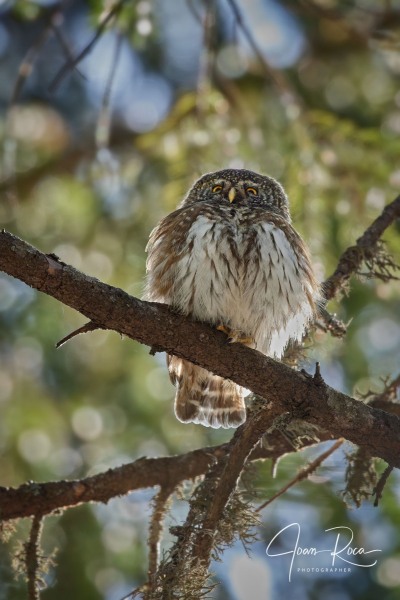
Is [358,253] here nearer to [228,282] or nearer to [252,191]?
[228,282]

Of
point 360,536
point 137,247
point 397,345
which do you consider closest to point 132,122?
point 137,247

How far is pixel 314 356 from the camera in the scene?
184 inches

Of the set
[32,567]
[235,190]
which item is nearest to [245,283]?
[235,190]

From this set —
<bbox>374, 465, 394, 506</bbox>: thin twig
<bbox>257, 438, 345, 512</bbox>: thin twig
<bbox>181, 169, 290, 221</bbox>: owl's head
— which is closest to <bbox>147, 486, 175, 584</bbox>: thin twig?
<bbox>257, 438, 345, 512</bbox>: thin twig

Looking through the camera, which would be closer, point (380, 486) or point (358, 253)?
point (380, 486)

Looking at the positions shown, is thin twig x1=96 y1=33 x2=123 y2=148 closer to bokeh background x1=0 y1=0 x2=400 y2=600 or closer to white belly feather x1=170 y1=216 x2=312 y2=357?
bokeh background x1=0 y1=0 x2=400 y2=600

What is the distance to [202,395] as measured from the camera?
4453 mm

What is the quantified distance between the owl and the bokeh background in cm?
46

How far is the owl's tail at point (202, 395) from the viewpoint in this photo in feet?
14.4

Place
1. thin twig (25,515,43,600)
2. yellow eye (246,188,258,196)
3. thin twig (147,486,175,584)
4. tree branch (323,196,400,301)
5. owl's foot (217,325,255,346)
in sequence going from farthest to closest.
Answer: yellow eye (246,188,258,196)
tree branch (323,196,400,301)
thin twig (147,486,175,584)
owl's foot (217,325,255,346)
thin twig (25,515,43,600)

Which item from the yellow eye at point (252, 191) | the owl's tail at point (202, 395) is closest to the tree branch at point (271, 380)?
the owl's tail at point (202, 395)

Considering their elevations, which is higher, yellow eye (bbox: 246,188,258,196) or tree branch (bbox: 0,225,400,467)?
yellow eye (bbox: 246,188,258,196)

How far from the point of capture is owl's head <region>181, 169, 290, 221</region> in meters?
4.78

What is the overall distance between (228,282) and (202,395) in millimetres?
721
